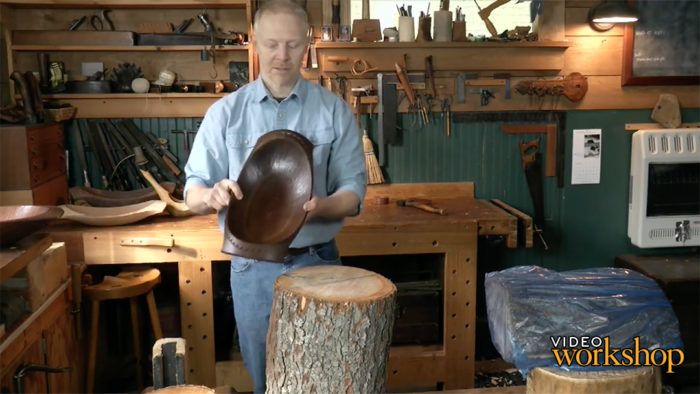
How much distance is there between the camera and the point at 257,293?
1.96m

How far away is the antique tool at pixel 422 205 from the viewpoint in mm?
3184

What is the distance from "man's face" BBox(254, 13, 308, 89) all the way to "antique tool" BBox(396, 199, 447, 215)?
4.85 feet

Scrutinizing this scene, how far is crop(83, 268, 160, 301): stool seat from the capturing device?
2779mm

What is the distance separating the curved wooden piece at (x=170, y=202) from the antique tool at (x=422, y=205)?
42.9 inches

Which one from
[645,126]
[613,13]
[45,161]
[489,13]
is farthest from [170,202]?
[645,126]

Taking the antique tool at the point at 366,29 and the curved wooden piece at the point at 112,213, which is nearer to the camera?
the curved wooden piece at the point at 112,213

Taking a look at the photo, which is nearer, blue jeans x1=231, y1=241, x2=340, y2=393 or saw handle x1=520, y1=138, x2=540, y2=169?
blue jeans x1=231, y1=241, x2=340, y2=393

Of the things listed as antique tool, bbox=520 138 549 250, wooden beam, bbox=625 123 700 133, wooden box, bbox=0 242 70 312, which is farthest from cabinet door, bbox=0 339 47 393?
wooden beam, bbox=625 123 700 133

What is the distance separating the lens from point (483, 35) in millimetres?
3607

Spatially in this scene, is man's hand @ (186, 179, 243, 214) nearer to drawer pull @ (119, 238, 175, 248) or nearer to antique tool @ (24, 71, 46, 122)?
drawer pull @ (119, 238, 175, 248)

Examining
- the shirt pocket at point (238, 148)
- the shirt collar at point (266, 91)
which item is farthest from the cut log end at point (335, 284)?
the shirt collar at point (266, 91)

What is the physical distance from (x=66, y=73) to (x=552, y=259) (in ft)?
9.46

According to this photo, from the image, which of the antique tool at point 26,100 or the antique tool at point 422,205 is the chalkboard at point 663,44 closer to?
the antique tool at point 422,205

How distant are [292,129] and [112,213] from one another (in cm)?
147
